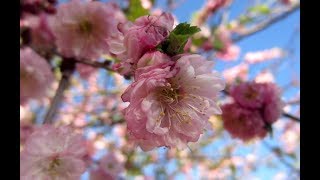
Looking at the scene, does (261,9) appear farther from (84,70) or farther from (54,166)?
(54,166)

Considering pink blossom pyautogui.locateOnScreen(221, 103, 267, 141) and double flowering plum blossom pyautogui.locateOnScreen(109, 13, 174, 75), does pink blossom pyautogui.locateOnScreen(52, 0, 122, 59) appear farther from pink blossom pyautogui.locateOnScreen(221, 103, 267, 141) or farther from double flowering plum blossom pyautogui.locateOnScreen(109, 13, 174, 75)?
double flowering plum blossom pyautogui.locateOnScreen(109, 13, 174, 75)

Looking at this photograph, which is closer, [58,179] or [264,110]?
[58,179]

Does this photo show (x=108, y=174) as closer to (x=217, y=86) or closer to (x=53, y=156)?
(x=53, y=156)

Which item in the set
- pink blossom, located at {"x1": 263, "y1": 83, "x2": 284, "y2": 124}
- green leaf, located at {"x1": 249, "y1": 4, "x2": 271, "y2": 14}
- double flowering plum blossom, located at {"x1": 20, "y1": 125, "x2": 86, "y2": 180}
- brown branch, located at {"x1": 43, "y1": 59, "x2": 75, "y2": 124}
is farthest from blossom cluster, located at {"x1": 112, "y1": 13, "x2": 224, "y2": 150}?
green leaf, located at {"x1": 249, "y1": 4, "x2": 271, "y2": 14}

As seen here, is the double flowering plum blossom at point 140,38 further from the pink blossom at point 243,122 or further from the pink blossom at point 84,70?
the pink blossom at point 84,70
